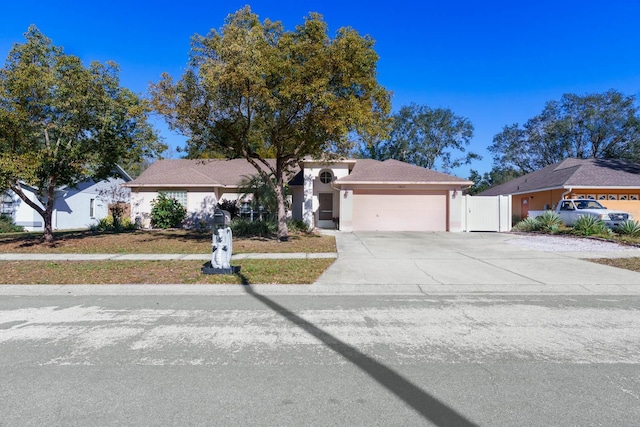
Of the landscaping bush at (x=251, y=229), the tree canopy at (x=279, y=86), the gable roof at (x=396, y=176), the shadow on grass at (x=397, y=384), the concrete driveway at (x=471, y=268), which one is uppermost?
the tree canopy at (x=279, y=86)

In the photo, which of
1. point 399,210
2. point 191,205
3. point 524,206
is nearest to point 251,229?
point 191,205

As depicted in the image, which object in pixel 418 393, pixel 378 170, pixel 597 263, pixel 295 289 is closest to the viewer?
pixel 418 393

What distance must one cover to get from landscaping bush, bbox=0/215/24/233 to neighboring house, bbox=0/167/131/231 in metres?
0.73

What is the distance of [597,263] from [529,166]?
41949mm

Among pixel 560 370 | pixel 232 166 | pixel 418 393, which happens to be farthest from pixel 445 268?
pixel 232 166

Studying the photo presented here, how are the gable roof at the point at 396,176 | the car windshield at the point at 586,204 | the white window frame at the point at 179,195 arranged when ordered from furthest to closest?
the white window frame at the point at 179,195
the gable roof at the point at 396,176
the car windshield at the point at 586,204

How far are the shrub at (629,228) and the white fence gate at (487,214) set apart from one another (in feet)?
16.5

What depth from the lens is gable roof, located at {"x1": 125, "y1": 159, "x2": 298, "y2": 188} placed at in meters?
22.8

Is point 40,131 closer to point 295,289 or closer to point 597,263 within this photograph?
point 295,289

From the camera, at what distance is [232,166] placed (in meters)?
26.7

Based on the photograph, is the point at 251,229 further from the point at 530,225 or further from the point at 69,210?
the point at 69,210

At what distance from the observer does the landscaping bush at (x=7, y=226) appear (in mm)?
23359

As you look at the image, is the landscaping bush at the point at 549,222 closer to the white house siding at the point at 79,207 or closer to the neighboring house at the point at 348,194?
the neighboring house at the point at 348,194

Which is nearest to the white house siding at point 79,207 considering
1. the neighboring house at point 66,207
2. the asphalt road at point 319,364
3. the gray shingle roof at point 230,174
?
the neighboring house at point 66,207
